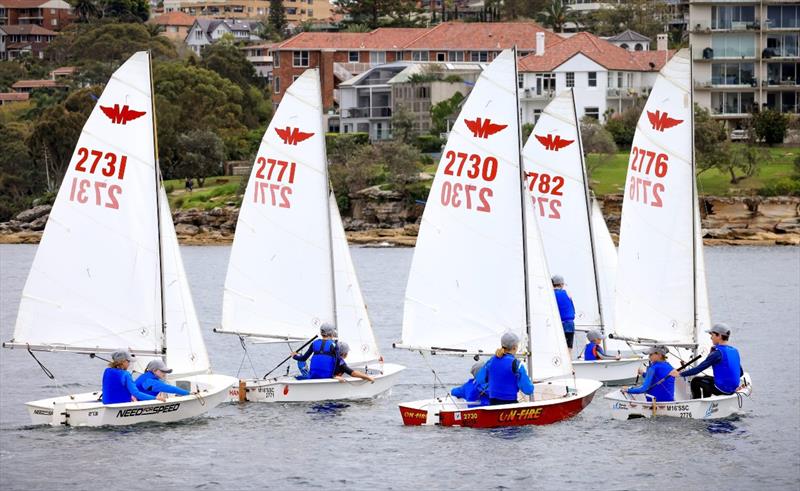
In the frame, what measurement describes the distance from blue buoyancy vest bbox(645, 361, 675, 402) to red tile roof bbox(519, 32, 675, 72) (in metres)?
A: 91.0

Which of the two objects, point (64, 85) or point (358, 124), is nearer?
point (358, 124)

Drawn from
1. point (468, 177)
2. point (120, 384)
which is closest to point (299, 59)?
point (468, 177)

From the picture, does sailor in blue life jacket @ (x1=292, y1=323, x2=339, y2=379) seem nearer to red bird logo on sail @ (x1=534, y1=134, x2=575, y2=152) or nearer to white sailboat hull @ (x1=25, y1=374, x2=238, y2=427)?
white sailboat hull @ (x1=25, y1=374, x2=238, y2=427)

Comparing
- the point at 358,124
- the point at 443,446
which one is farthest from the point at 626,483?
the point at 358,124

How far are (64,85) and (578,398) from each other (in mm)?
124260

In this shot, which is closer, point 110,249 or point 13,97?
point 110,249

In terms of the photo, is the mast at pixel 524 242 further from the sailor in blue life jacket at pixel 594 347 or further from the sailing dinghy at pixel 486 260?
the sailor in blue life jacket at pixel 594 347

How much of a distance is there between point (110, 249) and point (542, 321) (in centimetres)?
861

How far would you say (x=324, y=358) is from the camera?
32.4 metres

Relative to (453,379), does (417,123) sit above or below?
above

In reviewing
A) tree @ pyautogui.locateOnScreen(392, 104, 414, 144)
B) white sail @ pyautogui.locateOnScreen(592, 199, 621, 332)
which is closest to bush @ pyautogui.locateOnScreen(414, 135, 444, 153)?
tree @ pyautogui.locateOnScreen(392, 104, 414, 144)

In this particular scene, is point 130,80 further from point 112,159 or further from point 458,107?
point 458,107

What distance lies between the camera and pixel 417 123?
12375cm

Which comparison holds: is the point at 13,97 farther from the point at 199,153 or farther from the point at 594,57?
the point at 594,57
